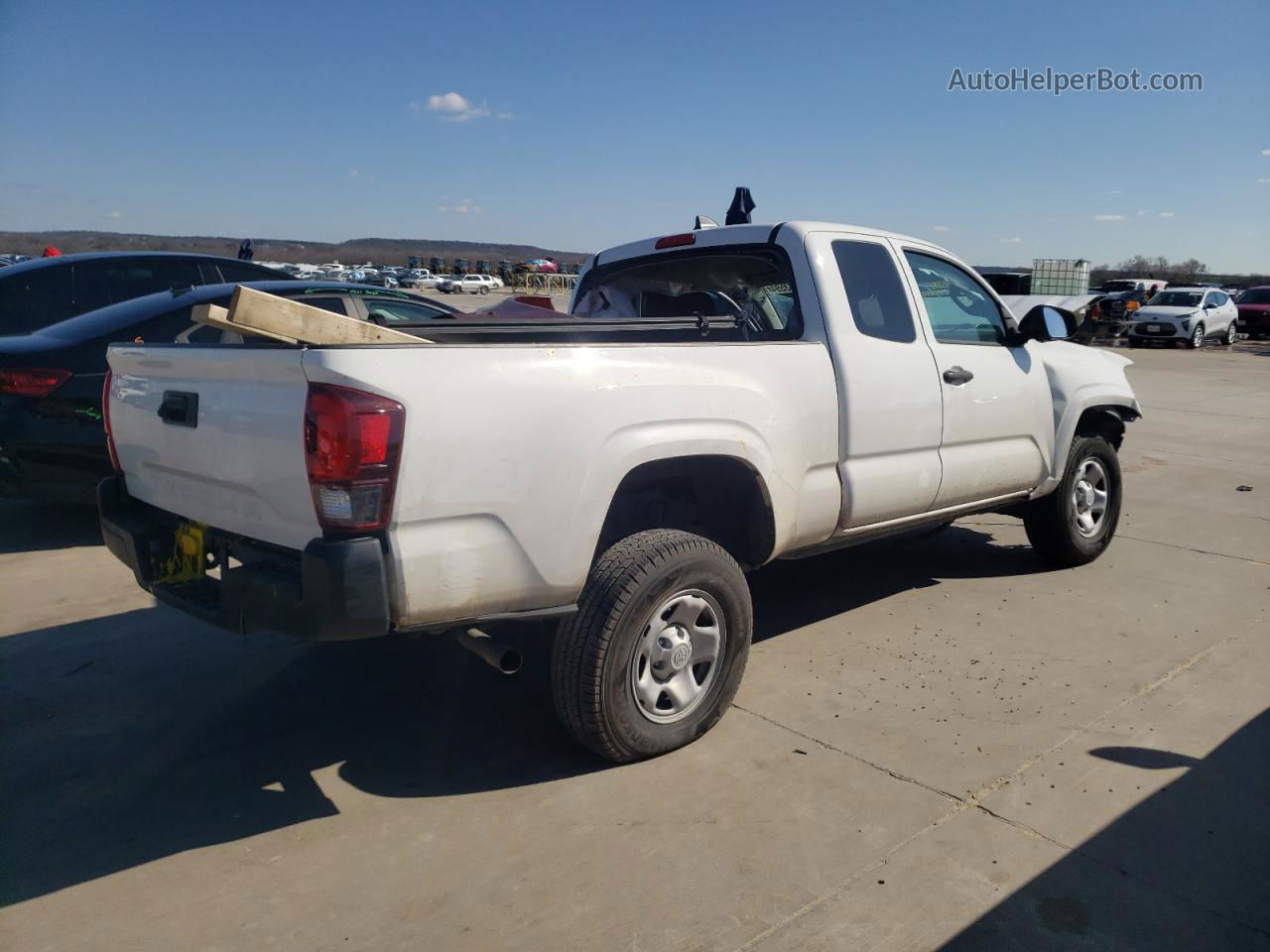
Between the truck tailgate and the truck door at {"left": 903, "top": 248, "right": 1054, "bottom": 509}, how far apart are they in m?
3.04

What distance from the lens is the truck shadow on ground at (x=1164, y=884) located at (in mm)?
2473

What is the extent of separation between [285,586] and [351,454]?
47cm

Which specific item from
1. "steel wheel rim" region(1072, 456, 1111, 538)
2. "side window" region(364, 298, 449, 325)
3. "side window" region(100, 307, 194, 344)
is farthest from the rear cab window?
"side window" region(100, 307, 194, 344)

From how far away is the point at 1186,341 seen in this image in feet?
86.3

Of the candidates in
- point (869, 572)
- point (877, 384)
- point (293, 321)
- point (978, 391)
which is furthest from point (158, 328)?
point (978, 391)

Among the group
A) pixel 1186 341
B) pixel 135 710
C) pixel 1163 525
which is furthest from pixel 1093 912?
pixel 1186 341

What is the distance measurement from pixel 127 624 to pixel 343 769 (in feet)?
6.75

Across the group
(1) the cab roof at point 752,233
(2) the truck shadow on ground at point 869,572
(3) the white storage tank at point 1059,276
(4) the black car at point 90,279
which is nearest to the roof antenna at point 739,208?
(1) the cab roof at point 752,233

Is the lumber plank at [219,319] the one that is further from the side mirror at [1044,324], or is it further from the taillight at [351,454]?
the side mirror at [1044,324]

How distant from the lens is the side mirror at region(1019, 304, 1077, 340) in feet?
16.6

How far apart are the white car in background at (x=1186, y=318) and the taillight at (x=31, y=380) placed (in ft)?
91.1

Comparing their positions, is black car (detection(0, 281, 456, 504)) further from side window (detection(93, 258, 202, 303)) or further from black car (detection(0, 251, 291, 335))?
side window (detection(93, 258, 202, 303))

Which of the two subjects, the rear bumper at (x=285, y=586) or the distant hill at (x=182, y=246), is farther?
the distant hill at (x=182, y=246)

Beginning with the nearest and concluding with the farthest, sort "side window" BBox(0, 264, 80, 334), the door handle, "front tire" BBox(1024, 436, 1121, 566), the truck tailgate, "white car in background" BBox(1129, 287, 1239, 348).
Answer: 1. the truck tailgate
2. the door handle
3. "front tire" BBox(1024, 436, 1121, 566)
4. "side window" BBox(0, 264, 80, 334)
5. "white car in background" BBox(1129, 287, 1239, 348)
